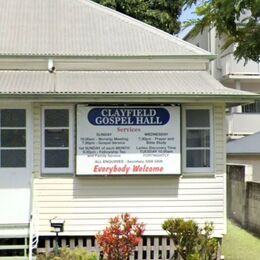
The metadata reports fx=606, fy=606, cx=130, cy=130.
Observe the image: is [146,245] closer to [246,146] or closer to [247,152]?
[247,152]

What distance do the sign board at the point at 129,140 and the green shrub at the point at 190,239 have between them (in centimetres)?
136

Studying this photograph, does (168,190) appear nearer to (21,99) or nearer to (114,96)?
(114,96)

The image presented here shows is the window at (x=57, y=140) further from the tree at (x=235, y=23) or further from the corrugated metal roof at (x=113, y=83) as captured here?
the tree at (x=235, y=23)

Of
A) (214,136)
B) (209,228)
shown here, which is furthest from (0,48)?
(209,228)

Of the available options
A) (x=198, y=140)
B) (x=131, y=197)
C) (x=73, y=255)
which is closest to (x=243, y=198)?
(x=198, y=140)

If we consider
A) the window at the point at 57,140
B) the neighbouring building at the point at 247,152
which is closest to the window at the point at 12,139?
the window at the point at 57,140

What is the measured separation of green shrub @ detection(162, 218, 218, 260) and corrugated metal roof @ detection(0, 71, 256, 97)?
93.7 inches

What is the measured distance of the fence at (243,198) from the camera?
591 inches

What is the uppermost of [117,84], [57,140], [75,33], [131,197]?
[75,33]

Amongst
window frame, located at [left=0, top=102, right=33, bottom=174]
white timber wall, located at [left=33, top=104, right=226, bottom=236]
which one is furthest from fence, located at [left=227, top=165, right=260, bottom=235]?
window frame, located at [left=0, top=102, right=33, bottom=174]

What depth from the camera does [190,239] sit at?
10000 mm

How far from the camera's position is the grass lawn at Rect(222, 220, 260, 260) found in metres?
12.2

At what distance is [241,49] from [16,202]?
4914 mm

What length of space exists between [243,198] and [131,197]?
5.96m
